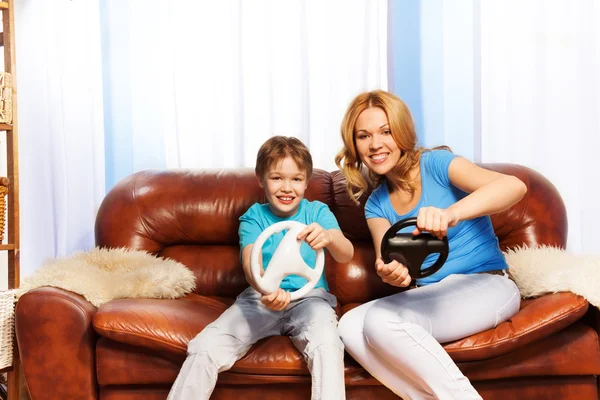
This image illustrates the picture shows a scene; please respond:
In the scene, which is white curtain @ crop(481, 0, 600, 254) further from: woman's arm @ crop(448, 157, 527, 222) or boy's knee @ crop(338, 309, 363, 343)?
boy's knee @ crop(338, 309, 363, 343)

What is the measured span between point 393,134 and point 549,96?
141 cm

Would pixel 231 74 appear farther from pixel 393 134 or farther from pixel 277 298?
pixel 277 298

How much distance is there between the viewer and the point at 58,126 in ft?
10.1

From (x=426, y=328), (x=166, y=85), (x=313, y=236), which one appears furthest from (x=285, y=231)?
(x=166, y=85)

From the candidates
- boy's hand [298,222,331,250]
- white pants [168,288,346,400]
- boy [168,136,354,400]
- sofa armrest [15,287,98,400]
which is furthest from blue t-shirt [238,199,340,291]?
sofa armrest [15,287,98,400]

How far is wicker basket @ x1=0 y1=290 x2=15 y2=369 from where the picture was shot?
207 cm

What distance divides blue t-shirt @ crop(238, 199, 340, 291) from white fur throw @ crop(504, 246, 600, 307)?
0.66 meters

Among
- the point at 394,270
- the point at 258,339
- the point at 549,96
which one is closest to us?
the point at 394,270

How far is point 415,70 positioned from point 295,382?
1.78 metres

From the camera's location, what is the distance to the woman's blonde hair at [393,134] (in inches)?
74.0

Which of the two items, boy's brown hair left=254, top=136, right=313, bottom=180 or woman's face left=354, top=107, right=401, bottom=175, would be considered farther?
boy's brown hair left=254, top=136, right=313, bottom=180

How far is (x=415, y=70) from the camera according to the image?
2.96 metres

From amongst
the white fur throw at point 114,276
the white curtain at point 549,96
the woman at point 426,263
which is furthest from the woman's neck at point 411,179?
the white curtain at point 549,96

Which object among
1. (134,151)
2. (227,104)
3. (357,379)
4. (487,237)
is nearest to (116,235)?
(134,151)
